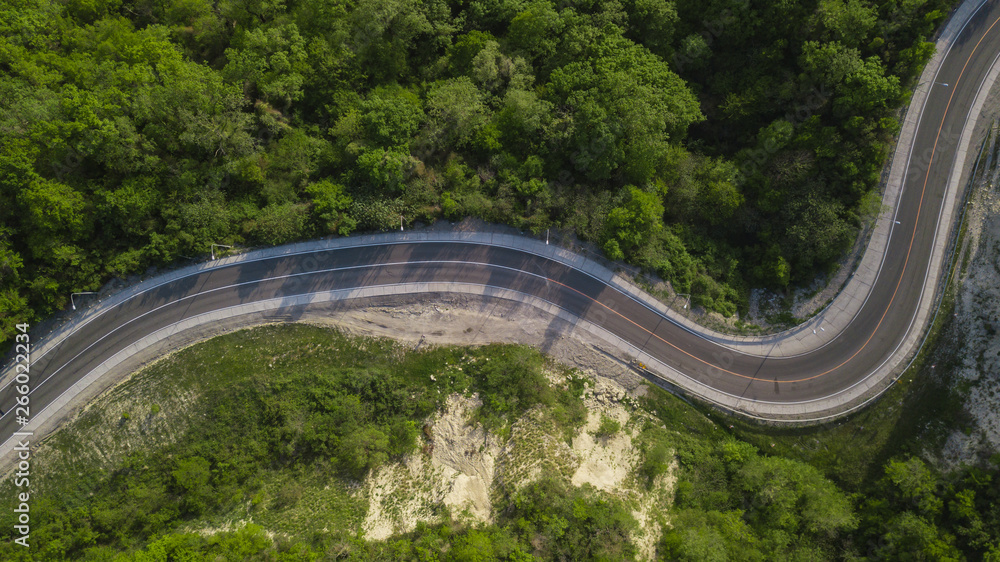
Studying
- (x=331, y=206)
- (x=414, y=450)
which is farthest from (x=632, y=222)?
(x=414, y=450)

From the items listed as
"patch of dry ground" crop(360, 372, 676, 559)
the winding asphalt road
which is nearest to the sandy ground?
the winding asphalt road

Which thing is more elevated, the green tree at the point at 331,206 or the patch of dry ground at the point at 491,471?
the green tree at the point at 331,206

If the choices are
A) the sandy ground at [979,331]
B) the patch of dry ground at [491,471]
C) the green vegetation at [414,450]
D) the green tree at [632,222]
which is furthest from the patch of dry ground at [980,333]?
the green tree at [632,222]

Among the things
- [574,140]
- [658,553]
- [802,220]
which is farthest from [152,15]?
[658,553]

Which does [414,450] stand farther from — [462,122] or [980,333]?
[980,333]

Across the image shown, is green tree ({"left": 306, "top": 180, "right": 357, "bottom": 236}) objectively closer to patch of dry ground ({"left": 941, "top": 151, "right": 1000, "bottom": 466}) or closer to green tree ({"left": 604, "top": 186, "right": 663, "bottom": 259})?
green tree ({"left": 604, "top": 186, "right": 663, "bottom": 259})

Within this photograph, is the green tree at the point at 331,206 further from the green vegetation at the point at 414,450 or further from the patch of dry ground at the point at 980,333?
the patch of dry ground at the point at 980,333
